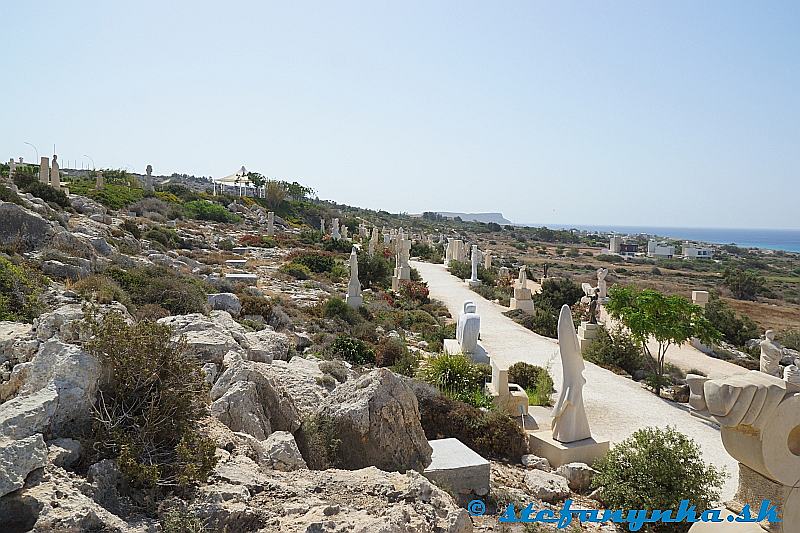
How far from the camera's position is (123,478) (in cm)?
358

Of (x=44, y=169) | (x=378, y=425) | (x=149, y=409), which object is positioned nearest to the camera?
(x=149, y=409)

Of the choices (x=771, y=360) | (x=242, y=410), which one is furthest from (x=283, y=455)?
(x=771, y=360)

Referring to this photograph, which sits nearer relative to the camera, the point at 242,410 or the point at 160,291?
the point at 242,410

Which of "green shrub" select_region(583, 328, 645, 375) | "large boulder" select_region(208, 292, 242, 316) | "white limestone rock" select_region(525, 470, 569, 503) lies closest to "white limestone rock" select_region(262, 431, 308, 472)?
"white limestone rock" select_region(525, 470, 569, 503)

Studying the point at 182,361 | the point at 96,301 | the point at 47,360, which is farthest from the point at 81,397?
the point at 96,301

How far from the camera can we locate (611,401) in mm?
11266

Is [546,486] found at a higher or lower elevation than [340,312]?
lower

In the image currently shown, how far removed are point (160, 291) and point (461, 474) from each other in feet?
23.7

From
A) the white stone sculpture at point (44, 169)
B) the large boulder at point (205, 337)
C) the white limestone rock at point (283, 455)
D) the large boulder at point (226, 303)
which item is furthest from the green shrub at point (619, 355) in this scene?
the white stone sculpture at point (44, 169)

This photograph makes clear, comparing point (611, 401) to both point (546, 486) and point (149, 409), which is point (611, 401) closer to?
point (546, 486)

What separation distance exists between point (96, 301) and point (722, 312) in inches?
911

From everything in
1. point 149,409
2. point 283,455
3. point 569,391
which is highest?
point 149,409

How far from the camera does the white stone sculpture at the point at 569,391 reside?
311 inches

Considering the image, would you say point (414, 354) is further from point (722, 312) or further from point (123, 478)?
point (722, 312)
